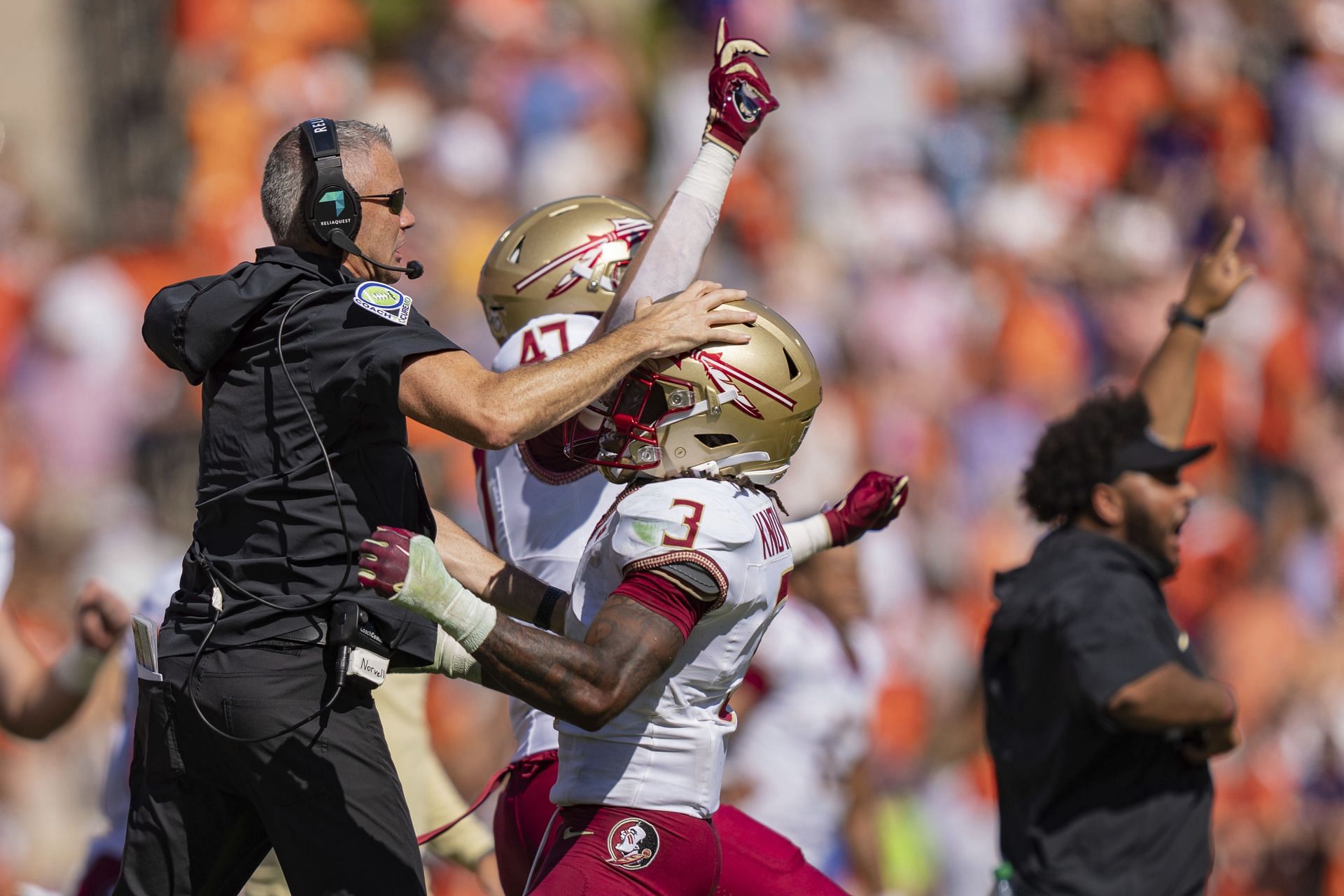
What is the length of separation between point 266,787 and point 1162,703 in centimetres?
224

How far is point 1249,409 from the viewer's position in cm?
1056

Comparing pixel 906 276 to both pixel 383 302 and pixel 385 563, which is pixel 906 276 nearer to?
pixel 383 302

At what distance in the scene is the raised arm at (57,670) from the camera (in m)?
4.84

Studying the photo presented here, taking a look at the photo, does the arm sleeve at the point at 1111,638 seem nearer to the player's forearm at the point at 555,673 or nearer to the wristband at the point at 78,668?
the player's forearm at the point at 555,673

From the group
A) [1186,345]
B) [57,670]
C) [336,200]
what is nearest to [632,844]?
[336,200]

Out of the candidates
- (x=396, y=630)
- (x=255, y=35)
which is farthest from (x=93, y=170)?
(x=396, y=630)

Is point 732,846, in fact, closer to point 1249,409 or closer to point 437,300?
point 437,300

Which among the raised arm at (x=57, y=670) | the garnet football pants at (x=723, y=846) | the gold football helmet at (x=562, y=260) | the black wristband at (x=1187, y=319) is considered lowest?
the raised arm at (x=57, y=670)

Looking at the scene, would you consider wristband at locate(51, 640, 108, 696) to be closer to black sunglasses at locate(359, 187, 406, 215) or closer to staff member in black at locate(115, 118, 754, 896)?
staff member in black at locate(115, 118, 754, 896)

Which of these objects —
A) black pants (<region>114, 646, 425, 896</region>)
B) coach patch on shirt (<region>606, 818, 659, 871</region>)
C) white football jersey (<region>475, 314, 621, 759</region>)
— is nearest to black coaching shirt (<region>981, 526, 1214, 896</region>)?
white football jersey (<region>475, 314, 621, 759</region>)

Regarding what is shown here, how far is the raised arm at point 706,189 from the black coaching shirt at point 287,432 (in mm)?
655

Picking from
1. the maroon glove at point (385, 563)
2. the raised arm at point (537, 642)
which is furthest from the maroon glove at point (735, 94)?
the maroon glove at point (385, 563)

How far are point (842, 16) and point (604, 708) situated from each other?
30.7ft

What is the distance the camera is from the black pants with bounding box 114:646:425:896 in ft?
11.4
